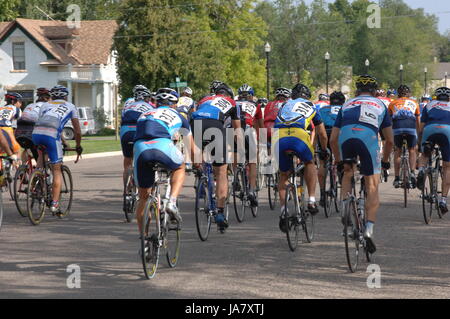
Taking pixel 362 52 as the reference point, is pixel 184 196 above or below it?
below

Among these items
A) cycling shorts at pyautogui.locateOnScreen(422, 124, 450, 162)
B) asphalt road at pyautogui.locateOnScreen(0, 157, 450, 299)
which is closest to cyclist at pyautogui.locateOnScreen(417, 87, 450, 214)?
cycling shorts at pyautogui.locateOnScreen(422, 124, 450, 162)

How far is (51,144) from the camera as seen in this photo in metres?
12.7

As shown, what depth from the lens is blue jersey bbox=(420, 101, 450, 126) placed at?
12984 millimetres

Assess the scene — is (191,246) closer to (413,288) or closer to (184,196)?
(413,288)

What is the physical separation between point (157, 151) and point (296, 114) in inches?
102

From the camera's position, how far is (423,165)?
43.3 feet

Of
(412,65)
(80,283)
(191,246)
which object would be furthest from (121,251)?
(412,65)

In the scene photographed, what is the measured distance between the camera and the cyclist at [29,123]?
44.5ft

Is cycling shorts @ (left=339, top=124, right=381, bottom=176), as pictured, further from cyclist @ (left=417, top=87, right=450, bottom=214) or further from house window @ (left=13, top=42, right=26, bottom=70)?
house window @ (left=13, top=42, right=26, bottom=70)

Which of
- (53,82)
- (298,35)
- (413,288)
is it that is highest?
(298,35)

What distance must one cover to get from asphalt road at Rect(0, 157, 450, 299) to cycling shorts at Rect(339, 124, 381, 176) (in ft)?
3.56

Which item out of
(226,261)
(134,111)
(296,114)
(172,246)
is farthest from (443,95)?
(172,246)

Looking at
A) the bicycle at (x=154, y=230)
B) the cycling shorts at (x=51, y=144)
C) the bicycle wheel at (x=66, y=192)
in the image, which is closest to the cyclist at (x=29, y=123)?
the bicycle wheel at (x=66, y=192)

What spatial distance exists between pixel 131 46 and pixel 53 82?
31.8 ft
